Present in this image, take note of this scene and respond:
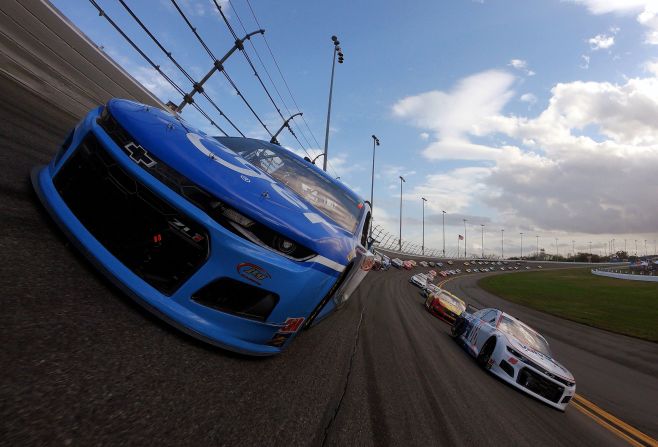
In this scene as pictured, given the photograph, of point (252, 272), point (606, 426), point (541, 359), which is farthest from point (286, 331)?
point (606, 426)

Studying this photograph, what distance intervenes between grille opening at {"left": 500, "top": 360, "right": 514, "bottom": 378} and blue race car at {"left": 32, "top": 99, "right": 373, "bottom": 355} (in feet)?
16.3

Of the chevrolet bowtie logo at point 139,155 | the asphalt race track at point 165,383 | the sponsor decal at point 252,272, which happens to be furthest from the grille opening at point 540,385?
the chevrolet bowtie logo at point 139,155

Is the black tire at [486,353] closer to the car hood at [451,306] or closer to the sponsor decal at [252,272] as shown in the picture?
the sponsor decal at [252,272]

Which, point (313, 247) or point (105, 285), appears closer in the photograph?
point (105, 285)

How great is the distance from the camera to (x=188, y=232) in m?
1.98

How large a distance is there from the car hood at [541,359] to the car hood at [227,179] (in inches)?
192

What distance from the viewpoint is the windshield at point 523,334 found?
6.21 metres

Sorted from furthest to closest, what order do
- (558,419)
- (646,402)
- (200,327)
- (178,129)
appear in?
1. (646,402)
2. (558,419)
3. (178,129)
4. (200,327)

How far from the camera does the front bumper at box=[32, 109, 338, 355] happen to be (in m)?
1.98

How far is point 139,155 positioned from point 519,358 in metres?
6.47

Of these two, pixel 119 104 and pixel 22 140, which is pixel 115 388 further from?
pixel 22 140

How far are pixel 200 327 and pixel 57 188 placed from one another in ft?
5.26

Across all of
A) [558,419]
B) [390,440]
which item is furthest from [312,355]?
[558,419]

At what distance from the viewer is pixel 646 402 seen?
699 cm
